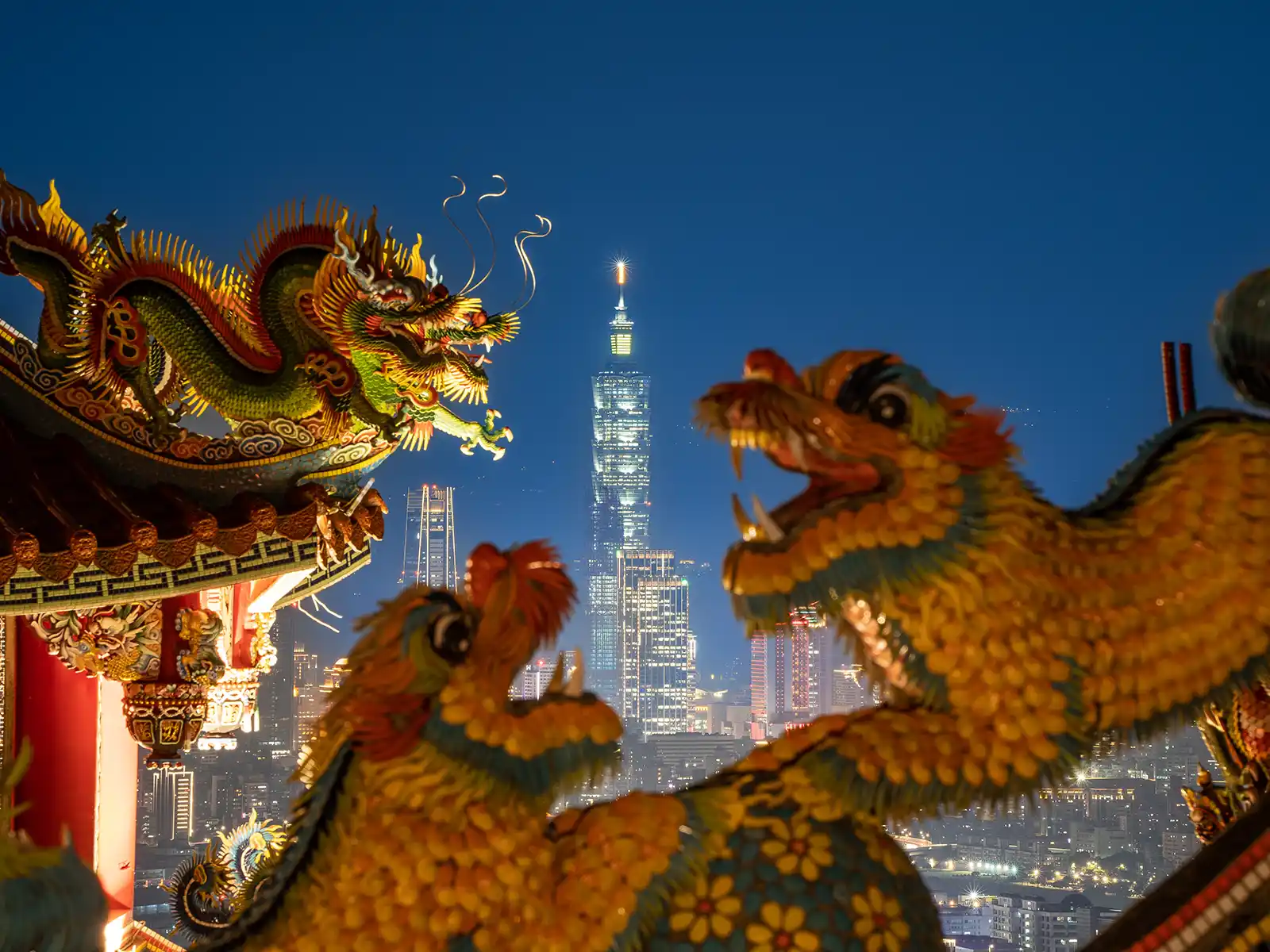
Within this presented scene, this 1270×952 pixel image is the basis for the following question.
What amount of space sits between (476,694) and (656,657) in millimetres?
22113

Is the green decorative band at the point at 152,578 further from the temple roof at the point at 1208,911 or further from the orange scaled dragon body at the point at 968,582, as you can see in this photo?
the temple roof at the point at 1208,911

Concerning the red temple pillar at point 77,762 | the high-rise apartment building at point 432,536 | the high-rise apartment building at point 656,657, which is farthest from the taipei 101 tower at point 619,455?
the red temple pillar at point 77,762

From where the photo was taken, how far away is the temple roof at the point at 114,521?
4195mm

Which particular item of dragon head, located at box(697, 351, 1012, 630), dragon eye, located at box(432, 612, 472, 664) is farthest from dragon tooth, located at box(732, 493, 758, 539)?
dragon eye, located at box(432, 612, 472, 664)

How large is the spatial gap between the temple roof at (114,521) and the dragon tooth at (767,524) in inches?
113

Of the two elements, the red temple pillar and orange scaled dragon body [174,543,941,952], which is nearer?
orange scaled dragon body [174,543,941,952]

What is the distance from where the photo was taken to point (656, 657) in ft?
78.2

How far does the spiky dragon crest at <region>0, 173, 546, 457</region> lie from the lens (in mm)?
4711

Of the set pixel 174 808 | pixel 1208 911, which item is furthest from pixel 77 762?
pixel 174 808

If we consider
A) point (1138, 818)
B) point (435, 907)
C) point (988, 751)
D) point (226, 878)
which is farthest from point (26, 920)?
point (1138, 818)

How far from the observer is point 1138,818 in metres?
4.59

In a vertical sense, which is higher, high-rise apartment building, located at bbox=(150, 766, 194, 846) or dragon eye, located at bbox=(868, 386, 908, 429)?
dragon eye, located at bbox=(868, 386, 908, 429)

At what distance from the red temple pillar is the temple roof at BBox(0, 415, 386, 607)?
3.44ft

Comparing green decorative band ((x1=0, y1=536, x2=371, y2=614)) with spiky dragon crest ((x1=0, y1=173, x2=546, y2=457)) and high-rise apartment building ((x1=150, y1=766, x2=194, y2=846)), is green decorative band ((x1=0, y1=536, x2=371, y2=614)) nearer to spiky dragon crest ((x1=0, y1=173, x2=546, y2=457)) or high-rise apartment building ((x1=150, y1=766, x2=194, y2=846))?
spiky dragon crest ((x1=0, y1=173, x2=546, y2=457))
